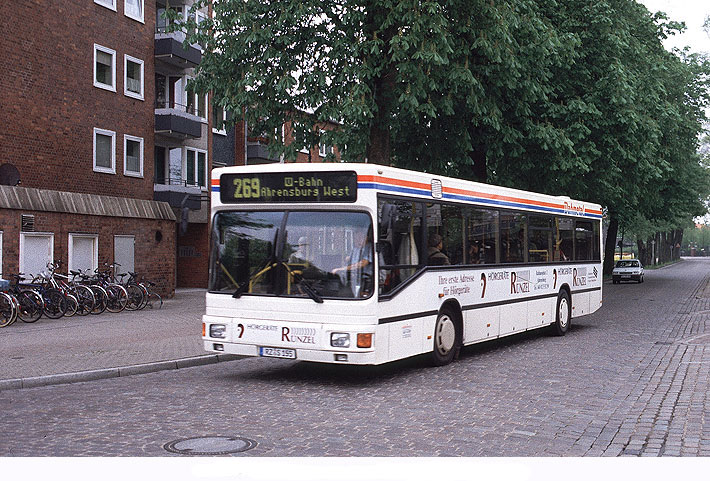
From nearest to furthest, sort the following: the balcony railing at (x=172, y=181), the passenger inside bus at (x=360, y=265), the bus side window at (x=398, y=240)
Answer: the passenger inside bus at (x=360, y=265) < the bus side window at (x=398, y=240) < the balcony railing at (x=172, y=181)

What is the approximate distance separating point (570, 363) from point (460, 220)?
2630 millimetres

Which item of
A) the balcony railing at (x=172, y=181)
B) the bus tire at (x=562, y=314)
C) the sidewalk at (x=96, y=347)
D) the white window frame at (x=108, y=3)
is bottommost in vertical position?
the sidewalk at (x=96, y=347)

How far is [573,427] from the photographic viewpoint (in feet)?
24.8

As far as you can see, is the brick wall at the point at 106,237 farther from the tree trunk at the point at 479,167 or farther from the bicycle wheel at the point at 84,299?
the tree trunk at the point at 479,167

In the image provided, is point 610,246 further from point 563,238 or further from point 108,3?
point 563,238

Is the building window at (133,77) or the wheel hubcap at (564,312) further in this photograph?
the building window at (133,77)

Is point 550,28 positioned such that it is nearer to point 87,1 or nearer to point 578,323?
point 578,323

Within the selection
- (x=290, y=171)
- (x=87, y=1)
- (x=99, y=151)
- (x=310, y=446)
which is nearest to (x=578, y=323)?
(x=290, y=171)

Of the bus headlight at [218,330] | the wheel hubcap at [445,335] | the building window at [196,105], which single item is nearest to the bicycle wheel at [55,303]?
the bus headlight at [218,330]

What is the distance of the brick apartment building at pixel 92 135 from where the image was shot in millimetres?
22641

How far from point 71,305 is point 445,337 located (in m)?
11.4

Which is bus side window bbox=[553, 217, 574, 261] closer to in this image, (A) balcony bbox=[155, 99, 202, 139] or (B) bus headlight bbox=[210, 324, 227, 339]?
(B) bus headlight bbox=[210, 324, 227, 339]

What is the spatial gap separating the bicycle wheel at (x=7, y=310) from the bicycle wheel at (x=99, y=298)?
11.2 feet

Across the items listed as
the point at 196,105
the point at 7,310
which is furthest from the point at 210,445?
the point at 196,105
